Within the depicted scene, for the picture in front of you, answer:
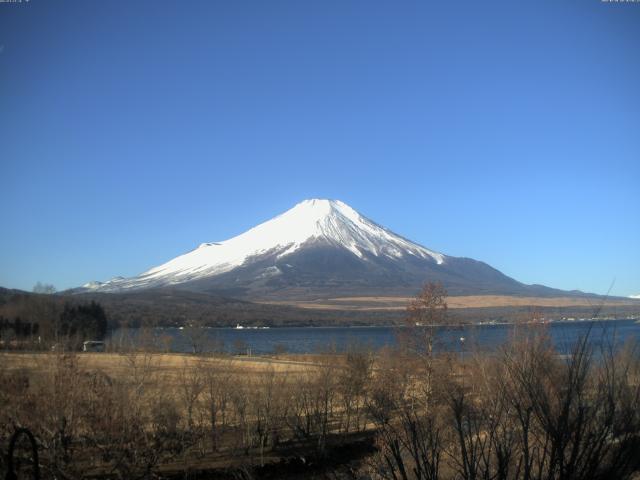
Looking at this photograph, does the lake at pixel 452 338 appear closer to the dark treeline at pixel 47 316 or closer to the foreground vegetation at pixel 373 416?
the foreground vegetation at pixel 373 416

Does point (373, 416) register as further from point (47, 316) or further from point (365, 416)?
point (47, 316)

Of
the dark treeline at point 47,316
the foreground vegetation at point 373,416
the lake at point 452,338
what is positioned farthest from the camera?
the dark treeline at point 47,316

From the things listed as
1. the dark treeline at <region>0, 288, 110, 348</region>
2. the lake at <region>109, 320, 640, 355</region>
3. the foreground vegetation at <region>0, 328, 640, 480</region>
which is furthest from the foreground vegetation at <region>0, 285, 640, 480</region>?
the dark treeline at <region>0, 288, 110, 348</region>

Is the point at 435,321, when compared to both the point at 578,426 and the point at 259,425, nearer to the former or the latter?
the point at 259,425

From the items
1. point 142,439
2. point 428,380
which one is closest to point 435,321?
point 428,380

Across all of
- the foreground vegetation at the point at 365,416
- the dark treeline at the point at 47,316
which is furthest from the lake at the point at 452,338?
the dark treeline at the point at 47,316

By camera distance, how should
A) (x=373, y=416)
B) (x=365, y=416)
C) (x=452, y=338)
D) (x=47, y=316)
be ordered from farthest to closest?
(x=47, y=316) → (x=452, y=338) → (x=365, y=416) → (x=373, y=416)

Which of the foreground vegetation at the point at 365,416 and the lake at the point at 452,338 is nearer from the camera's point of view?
the foreground vegetation at the point at 365,416

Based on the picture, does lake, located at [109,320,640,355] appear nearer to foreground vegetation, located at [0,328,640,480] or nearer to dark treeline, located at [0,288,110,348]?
foreground vegetation, located at [0,328,640,480]

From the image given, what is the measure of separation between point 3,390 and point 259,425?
9.31 metres

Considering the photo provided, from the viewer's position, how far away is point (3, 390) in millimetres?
14672

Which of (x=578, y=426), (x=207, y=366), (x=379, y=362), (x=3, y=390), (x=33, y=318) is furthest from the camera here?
(x=33, y=318)

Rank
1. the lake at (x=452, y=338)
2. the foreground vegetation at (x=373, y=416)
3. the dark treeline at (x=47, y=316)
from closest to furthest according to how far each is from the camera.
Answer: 1. the foreground vegetation at (x=373, y=416)
2. the lake at (x=452, y=338)
3. the dark treeline at (x=47, y=316)

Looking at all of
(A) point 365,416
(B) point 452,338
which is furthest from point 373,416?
(B) point 452,338
